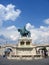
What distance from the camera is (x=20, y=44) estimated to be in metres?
122

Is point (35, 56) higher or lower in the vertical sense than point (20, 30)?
lower

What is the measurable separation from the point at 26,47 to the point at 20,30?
861cm

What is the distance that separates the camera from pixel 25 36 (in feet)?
404

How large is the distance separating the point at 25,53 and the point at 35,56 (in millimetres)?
4346

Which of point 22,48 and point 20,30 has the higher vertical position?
point 20,30

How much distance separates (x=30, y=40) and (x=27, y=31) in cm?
515

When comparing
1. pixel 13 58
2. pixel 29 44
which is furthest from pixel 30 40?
pixel 13 58

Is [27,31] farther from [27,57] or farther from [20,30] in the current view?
[27,57]

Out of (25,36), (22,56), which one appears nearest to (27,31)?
(25,36)

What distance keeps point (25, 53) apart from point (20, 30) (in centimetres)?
1008

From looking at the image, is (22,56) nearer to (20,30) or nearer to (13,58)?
(13,58)

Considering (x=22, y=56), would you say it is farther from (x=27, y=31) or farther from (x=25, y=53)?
(x=27, y=31)

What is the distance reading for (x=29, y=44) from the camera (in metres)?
122

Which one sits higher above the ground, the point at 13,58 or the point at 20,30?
the point at 20,30
